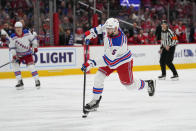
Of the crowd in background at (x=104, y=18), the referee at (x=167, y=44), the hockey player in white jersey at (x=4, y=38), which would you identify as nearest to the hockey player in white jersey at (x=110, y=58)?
the referee at (x=167, y=44)

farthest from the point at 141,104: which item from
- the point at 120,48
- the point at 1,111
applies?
the point at 1,111

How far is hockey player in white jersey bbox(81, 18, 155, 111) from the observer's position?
4160mm

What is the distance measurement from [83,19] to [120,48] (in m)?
5.78

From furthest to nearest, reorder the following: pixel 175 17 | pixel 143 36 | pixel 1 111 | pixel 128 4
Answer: pixel 175 17
pixel 128 4
pixel 143 36
pixel 1 111

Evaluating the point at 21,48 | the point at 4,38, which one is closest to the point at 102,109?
the point at 21,48

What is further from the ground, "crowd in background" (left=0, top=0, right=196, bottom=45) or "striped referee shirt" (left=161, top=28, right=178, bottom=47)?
"crowd in background" (left=0, top=0, right=196, bottom=45)

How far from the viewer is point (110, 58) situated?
4.26m

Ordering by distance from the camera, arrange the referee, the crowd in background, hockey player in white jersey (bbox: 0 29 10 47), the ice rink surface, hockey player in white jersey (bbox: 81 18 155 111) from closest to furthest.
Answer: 1. the ice rink surface
2. hockey player in white jersey (bbox: 81 18 155 111)
3. the referee
4. hockey player in white jersey (bbox: 0 29 10 47)
5. the crowd in background

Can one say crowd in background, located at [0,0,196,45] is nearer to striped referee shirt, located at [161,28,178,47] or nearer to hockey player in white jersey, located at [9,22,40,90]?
striped referee shirt, located at [161,28,178,47]

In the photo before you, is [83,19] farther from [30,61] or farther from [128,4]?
[30,61]

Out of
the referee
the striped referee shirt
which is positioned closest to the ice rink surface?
the referee

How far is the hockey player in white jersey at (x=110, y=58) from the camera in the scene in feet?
13.6

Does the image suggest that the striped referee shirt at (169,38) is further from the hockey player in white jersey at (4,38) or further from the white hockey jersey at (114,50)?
the hockey player in white jersey at (4,38)

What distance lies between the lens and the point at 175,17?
12.4 m
